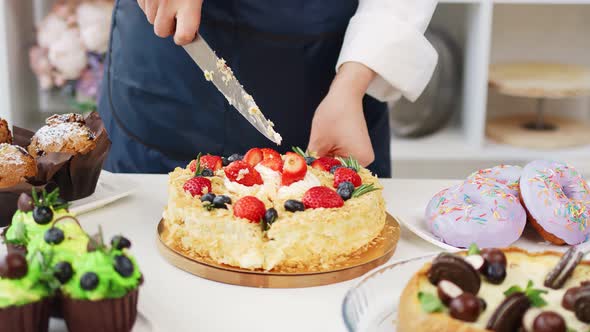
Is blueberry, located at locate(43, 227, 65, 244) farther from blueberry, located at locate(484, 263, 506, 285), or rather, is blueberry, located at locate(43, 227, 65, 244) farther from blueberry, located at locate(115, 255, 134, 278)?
blueberry, located at locate(484, 263, 506, 285)

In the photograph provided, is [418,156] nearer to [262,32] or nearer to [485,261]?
[262,32]

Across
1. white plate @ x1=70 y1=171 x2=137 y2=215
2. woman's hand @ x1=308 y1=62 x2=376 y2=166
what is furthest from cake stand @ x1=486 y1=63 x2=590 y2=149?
white plate @ x1=70 y1=171 x2=137 y2=215

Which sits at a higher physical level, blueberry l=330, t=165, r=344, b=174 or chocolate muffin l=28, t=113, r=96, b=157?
blueberry l=330, t=165, r=344, b=174

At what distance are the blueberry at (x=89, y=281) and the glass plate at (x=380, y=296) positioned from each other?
27 cm

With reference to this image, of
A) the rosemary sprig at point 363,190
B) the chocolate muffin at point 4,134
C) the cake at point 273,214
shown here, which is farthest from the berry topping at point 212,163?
the chocolate muffin at point 4,134

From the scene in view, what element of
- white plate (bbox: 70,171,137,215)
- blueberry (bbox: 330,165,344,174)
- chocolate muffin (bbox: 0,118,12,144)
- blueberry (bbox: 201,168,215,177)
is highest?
blueberry (bbox: 330,165,344,174)

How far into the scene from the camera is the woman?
62.3 inches

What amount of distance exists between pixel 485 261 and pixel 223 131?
935 mm

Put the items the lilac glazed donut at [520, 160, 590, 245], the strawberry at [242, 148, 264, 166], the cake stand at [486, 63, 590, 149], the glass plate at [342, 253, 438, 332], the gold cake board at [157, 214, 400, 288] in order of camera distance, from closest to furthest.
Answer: the glass plate at [342, 253, 438, 332] < the gold cake board at [157, 214, 400, 288] < the lilac glazed donut at [520, 160, 590, 245] < the strawberry at [242, 148, 264, 166] < the cake stand at [486, 63, 590, 149]

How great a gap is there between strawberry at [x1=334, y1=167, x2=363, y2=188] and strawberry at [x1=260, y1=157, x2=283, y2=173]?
9 cm

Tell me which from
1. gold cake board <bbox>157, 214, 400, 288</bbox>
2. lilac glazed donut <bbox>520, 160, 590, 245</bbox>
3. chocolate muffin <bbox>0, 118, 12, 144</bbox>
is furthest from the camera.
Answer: chocolate muffin <bbox>0, 118, 12, 144</bbox>

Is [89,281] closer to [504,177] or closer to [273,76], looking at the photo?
[504,177]

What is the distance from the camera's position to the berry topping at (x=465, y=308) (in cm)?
83

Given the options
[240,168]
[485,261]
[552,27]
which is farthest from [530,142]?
[485,261]
